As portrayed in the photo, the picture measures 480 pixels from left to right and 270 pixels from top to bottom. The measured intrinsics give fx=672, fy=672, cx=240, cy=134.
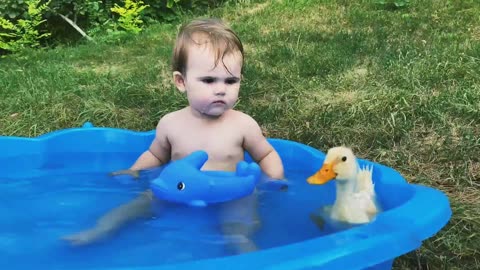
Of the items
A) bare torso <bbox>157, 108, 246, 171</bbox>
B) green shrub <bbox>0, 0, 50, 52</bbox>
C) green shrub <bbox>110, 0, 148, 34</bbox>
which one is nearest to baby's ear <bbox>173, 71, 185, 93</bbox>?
bare torso <bbox>157, 108, 246, 171</bbox>

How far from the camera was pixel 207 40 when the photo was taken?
2271 mm

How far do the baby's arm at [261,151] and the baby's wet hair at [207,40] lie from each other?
0.27 meters

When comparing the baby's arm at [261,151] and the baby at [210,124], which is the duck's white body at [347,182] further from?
the baby's arm at [261,151]

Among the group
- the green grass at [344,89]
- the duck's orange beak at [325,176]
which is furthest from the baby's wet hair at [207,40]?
the green grass at [344,89]

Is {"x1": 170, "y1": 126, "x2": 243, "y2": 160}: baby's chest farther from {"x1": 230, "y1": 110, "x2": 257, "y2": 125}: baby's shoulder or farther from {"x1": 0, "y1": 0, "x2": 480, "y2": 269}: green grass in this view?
{"x1": 0, "y1": 0, "x2": 480, "y2": 269}: green grass

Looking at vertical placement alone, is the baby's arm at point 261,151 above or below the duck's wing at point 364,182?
below

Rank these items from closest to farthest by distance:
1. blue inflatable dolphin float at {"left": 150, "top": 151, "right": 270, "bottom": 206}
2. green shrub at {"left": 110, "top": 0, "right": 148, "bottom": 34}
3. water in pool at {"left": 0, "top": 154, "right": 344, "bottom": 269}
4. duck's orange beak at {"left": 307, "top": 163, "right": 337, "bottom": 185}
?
water in pool at {"left": 0, "top": 154, "right": 344, "bottom": 269} → duck's orange beak at {"left": 307, "top": 163, "right": 337, "bottom": 185} → blue inflatable dolphin float at {"left": 150, "top": 151, "right": 270, "bottom": 206} → green shrub at {"left": 110, "top": 0, "right": 148, "bottom": 34}

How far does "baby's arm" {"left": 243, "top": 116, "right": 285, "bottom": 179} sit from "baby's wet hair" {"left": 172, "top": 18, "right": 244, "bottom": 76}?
270 millimetres

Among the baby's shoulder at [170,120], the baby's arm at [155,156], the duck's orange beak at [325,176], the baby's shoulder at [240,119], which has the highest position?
the duck's orange beak at [325,176]

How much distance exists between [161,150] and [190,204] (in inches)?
18.7

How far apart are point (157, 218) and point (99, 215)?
20cm

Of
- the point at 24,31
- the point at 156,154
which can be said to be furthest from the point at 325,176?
the point at 24,31

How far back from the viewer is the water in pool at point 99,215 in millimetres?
1791

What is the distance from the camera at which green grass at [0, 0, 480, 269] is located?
8.30 ft
